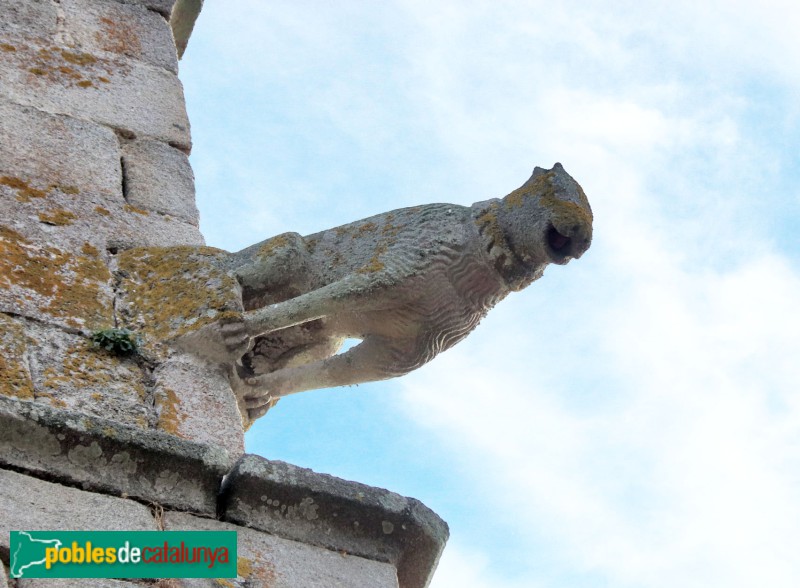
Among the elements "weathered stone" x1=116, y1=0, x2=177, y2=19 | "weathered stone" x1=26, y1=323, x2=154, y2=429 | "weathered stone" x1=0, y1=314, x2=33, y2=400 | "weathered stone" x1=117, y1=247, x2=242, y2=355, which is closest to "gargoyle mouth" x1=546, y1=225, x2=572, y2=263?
"weathered stone" x1=117, y1=247, x2=242, y2=355

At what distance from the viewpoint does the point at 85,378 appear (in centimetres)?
521

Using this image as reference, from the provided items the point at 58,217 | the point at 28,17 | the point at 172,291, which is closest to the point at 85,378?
the point at 172,291

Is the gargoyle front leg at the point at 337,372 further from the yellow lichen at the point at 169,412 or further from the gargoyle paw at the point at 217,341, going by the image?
the yellow lichen at the point at 169,412

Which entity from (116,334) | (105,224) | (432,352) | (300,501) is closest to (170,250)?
(105,224)

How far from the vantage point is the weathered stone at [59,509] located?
443 centimetres

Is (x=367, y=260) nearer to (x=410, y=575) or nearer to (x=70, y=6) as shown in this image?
(x=410, y=575)

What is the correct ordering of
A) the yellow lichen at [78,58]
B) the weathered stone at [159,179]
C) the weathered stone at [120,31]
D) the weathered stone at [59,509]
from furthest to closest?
the weathered stone at [120,31] → the yellow lichen at [78,58] → the weathered stone at [159,179] → the weathered stone at [59,509]

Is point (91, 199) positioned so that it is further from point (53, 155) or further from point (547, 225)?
point (547, 225)

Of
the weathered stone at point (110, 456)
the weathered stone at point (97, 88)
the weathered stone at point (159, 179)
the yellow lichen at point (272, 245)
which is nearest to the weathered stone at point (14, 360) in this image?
the weathered stone at point (110, 456)

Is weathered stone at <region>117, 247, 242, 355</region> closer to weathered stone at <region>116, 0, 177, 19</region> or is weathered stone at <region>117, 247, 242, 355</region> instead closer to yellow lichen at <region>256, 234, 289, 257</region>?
yellow lichen at <region>256, 234, 289, 257</region>

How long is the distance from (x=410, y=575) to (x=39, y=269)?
1.62 m

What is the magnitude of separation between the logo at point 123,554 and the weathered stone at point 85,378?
533mm

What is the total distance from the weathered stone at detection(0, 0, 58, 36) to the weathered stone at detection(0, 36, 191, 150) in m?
0.08

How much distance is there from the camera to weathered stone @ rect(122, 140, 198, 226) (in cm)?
641
